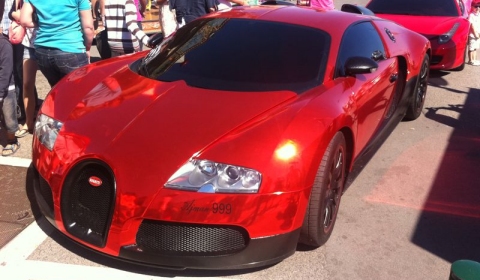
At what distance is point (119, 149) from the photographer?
2.97 meters

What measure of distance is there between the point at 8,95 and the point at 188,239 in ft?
9.35

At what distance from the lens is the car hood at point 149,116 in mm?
2955

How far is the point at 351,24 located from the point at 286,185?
1.96 meters

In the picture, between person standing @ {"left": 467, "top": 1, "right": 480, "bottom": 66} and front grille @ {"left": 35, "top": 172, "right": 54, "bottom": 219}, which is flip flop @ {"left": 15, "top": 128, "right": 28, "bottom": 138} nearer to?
front grille @ {"left": 35, "top": 172, "right": 54, "bottom": 219}

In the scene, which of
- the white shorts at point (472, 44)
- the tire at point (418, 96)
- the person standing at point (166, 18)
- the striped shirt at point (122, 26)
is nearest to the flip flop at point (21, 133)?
the striped shirt at point (122, 26)

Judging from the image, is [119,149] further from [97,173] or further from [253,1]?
[253,1]

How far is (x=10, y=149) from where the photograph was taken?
4.92 metres

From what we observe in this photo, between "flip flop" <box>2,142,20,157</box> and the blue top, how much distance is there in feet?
3.09

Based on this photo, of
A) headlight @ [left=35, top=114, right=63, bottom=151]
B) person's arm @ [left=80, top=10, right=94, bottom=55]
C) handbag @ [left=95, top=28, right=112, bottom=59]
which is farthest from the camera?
handbag @ [left=95, top=28, right=112, bottom=59]

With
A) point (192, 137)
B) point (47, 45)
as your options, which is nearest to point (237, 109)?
point (192, 137)

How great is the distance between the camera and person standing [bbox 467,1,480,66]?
29.3 ft

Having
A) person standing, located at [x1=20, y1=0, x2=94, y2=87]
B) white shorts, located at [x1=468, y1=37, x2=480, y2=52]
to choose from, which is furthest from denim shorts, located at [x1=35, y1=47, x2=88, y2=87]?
white shorts, located at [x1=468, y1=37, x2=480, y2=52]

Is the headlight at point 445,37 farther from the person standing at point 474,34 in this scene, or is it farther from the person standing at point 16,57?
the person standing at point 16,57

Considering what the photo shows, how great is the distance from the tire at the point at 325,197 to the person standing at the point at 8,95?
2.94m
